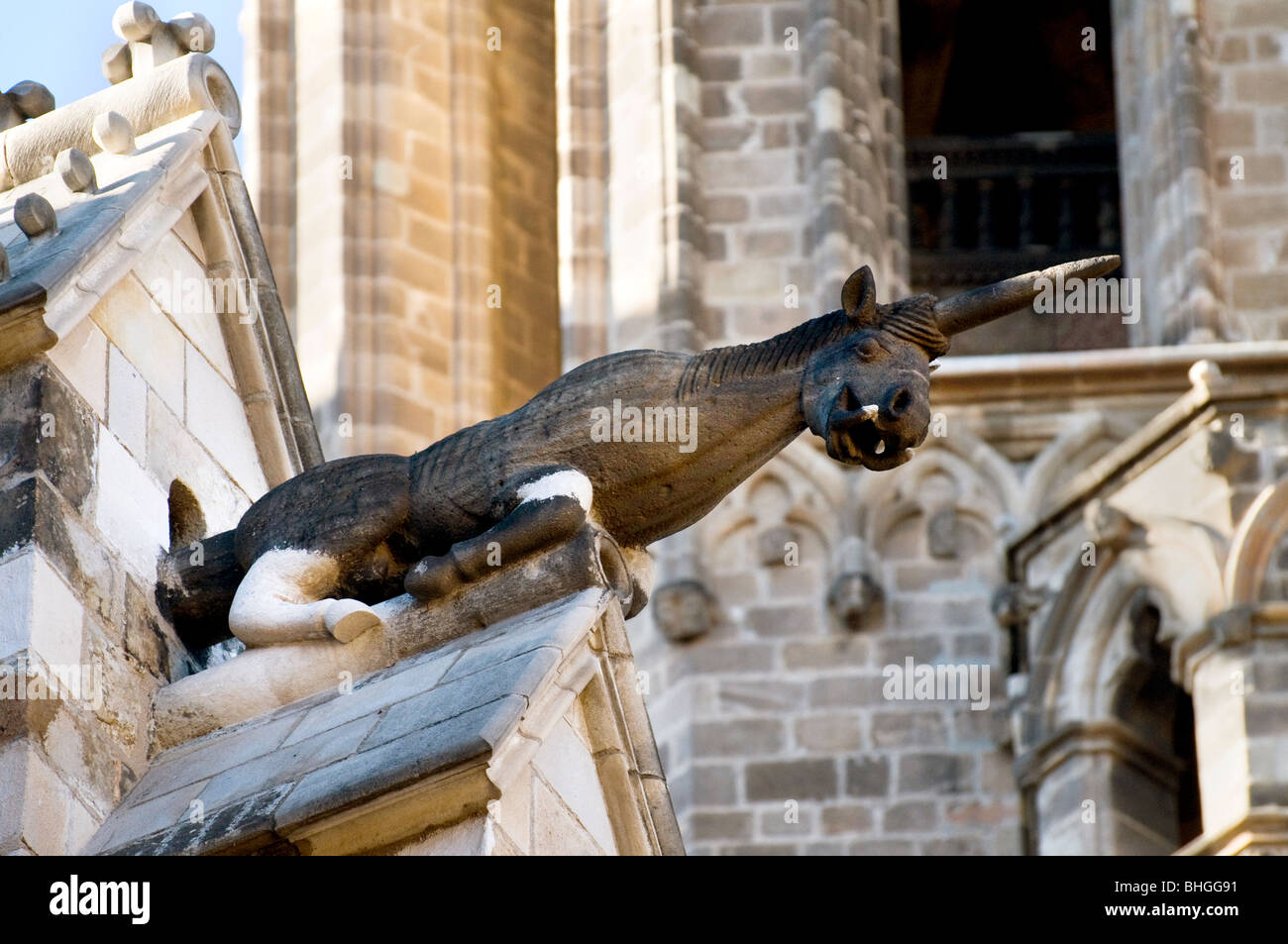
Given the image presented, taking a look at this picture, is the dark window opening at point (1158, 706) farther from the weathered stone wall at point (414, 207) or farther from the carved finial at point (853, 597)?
the weathered stone wall at point (414, 207)

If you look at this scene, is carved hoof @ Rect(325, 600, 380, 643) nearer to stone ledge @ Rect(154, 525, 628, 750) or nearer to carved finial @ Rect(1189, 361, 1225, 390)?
stone ledge @ Rect(154, 525, 628, 750)

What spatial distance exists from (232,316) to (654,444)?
3.94 feet

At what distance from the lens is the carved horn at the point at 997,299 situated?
635 centimetres

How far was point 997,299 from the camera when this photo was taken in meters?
6.39

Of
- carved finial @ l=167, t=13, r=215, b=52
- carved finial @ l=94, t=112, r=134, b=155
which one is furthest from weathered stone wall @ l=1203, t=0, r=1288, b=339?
carved finial @ l=94, t=112, r=134, b=155

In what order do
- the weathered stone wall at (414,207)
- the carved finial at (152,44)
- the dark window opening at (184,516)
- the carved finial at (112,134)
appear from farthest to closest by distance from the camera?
1. the weathered stone wall at (414,207)
2. the carved finial at (152,44)
3. the carved finial at (112,134)
4. the dark window opening at (184,516)

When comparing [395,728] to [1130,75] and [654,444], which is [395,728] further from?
[1130,75]

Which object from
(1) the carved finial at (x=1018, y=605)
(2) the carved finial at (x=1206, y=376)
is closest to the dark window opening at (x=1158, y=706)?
(1) the carved finial at (x=1018, y=605)

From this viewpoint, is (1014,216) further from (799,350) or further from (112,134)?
(799,350)

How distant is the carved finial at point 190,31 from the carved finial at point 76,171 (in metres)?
0.56

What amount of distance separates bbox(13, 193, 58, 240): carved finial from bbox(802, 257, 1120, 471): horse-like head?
131cm

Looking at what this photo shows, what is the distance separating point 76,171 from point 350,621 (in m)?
1.07

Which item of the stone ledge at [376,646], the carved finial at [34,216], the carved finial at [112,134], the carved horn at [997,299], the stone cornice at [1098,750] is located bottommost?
the stone ledge at [376,646]
